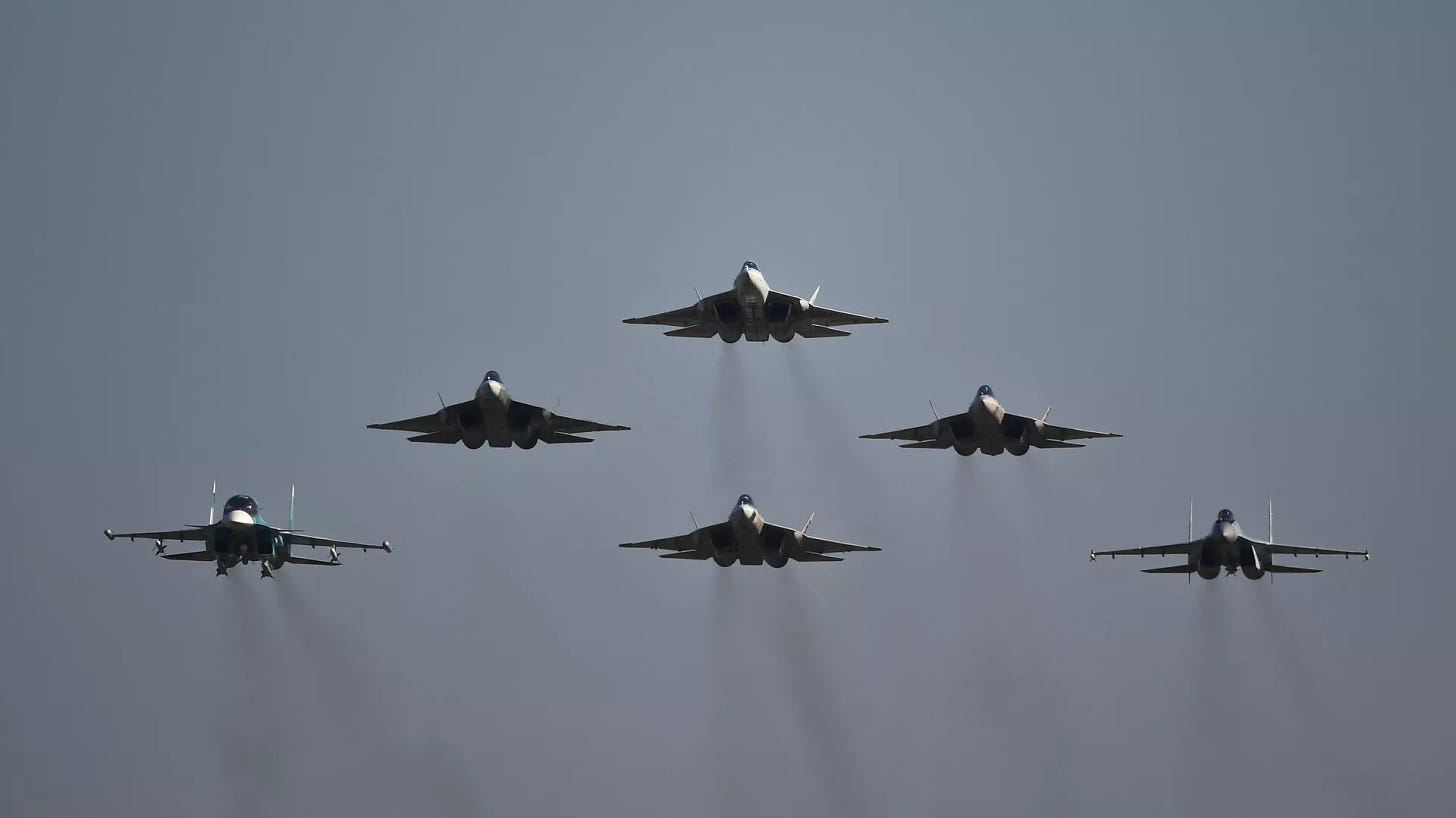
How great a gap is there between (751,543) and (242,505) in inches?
871

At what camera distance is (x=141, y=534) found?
304ft

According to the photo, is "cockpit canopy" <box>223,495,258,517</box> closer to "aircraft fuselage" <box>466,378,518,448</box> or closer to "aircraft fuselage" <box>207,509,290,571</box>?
"aircraft fuselage" <box>207,509,290,571</box>

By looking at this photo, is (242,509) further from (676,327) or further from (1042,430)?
(1042,430)

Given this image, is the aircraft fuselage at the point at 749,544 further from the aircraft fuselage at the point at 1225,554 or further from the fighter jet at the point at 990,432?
the aircraft fuselage at the point at 1225,554

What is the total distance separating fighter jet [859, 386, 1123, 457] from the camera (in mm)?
88375

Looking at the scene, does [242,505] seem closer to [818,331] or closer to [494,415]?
[494,415]

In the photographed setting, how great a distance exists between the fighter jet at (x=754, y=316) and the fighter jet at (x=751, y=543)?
735 centimetres

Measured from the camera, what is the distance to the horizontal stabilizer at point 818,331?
291 feet

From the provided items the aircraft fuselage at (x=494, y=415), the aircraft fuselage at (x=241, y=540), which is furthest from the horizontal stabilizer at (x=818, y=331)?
the aircraft fuselage at (x=241, y=540)

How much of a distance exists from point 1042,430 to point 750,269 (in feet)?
48.0

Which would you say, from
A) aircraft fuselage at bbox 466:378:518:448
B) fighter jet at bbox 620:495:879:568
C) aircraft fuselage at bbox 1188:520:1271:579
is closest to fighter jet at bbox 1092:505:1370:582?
aircraft fuselage at bbox 1188:520:1271:579

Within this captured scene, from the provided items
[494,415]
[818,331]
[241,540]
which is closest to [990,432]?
[818,331]

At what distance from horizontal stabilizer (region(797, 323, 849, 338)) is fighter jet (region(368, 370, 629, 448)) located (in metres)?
8.55

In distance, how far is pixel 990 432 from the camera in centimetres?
8894
